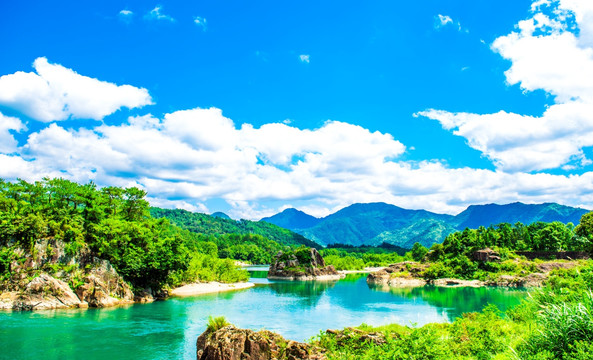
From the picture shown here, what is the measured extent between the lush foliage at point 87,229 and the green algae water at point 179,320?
5.92m

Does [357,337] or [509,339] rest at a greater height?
[509,339]

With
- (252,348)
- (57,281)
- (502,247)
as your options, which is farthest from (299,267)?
(252,348)

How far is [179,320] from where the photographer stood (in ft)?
127

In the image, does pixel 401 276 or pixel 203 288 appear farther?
pixel 401 276

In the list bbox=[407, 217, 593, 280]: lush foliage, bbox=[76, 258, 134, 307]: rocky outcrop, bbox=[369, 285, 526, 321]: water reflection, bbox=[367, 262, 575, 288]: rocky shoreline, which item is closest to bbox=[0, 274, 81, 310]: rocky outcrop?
bbox=[76, 258, 134, 307]: rocky outcrop

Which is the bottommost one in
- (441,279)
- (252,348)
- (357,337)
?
(441,279)

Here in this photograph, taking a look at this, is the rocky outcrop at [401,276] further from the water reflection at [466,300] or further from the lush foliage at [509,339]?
Answer: the lush foliage at [509,339]

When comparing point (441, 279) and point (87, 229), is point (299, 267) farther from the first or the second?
point (87, 229)

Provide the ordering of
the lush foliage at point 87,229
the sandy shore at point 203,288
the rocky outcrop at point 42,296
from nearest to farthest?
the rocky outcrop at point 42,296
the lush foliage at point 87,229
the sandy shore at point 203,288

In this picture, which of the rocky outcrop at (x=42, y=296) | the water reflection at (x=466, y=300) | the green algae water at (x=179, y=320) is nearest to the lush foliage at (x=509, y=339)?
the green algae water at (x=179, y=320)

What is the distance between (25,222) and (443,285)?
84.0 metres

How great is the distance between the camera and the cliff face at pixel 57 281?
40562 mm

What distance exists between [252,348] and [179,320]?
21.0 metres

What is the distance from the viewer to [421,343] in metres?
13.4
